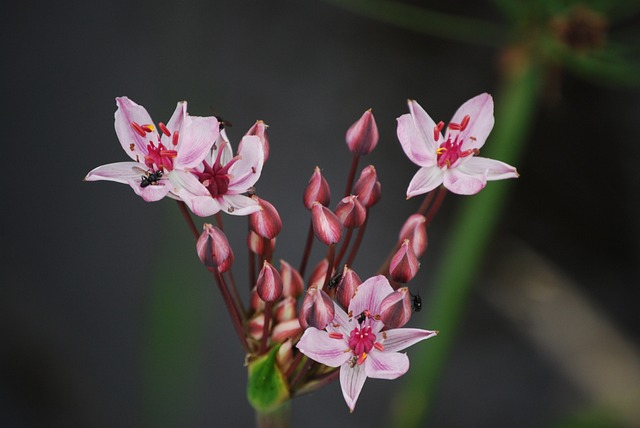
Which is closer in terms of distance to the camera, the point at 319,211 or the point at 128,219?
the point at 319,211

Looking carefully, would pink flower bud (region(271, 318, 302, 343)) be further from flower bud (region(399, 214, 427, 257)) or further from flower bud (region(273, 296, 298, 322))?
flower bud (region(399, 214, 427, 257))

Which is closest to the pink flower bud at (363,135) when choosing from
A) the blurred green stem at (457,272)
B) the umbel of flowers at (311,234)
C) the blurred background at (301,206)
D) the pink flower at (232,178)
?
the umbel of flowers at (311,234)

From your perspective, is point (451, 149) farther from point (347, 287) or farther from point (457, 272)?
point (457, 272)

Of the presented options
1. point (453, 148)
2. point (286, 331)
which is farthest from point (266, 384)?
point (453, 148)

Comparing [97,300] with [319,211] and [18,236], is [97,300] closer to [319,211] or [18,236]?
[18,236]

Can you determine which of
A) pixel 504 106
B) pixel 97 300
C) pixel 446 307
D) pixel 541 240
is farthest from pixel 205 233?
pixel 541 240

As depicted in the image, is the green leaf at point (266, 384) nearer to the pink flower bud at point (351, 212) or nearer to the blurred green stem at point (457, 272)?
the pink flower bud at point (351, 212)
